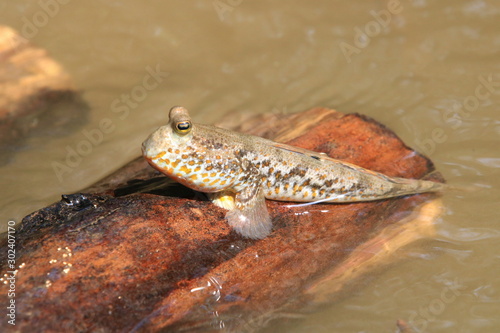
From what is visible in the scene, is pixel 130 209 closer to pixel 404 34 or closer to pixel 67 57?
pixel 67 57

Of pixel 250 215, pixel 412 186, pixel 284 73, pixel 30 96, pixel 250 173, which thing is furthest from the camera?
pixel 284 73

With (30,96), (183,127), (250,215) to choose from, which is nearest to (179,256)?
(250,215)

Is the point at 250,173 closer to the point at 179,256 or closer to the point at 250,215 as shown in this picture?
the point at 250,215

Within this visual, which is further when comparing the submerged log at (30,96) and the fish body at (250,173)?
the submerged log at (30,96)

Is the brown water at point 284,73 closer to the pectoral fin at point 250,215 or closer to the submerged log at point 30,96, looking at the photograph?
the submerged log at point 30,96

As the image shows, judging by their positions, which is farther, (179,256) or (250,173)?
(250,173)

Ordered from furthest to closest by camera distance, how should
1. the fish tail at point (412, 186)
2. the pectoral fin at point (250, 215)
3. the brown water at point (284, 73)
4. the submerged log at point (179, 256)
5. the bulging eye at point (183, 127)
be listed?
the brown water at point (284, 73)
the fish tail at point (412, 186)
the pectoral fin at point (250, 215)
the bulging eye at point (183, 127)
the submerged log at point (179, 256)

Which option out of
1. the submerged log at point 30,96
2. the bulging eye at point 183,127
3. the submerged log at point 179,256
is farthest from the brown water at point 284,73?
the bulging eye at point 183,127

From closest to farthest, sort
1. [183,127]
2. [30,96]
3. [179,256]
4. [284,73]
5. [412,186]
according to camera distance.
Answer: [179,256], [183,127], [412,186], [30,96], [284,73]
